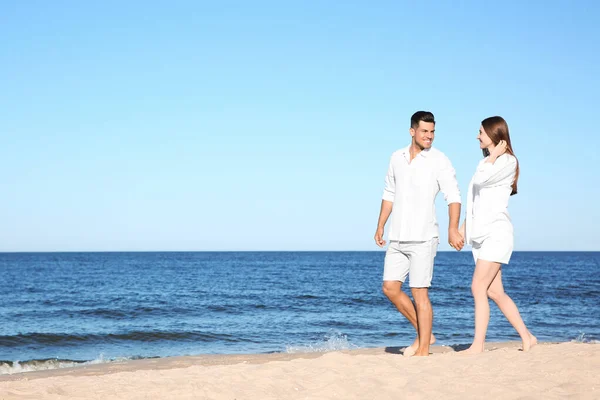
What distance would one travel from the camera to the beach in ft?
14.8

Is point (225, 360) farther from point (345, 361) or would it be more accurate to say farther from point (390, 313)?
point (390, 313)

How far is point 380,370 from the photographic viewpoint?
524cm

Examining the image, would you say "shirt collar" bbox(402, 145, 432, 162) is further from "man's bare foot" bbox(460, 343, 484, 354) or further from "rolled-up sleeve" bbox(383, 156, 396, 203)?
"man's bare foot" bbox(460, 343, 484, 354)

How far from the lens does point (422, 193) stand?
19.6ft

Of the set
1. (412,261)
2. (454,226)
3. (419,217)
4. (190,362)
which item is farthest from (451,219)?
(190,362)

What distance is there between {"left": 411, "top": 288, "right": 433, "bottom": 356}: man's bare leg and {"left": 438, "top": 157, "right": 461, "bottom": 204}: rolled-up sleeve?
91 cm

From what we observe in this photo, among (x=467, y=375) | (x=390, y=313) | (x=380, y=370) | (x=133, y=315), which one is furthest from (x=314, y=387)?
(x=133, y=315)

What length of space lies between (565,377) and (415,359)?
1337 millimetres

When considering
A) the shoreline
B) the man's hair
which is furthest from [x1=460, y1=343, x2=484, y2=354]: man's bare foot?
the man's hair

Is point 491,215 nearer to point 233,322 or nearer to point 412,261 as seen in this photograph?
point 412,261

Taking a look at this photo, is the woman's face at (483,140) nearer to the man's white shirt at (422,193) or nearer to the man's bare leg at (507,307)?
the man's white shirt at (422,193)

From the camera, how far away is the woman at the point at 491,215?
582cm

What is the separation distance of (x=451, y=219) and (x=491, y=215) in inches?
14.4

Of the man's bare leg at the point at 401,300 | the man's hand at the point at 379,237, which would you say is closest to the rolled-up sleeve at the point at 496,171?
the man's hand at the point at 379,237
